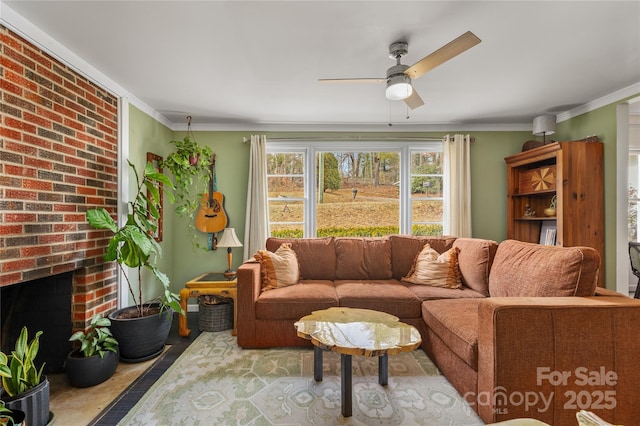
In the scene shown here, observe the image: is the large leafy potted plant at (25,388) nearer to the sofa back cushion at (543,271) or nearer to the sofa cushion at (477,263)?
the sofa back cushion at (543,271)

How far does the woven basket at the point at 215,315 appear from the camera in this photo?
307cm

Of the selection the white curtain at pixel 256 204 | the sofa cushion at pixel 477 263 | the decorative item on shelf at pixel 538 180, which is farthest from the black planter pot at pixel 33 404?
the decorative item on shelf at pixel 538 180

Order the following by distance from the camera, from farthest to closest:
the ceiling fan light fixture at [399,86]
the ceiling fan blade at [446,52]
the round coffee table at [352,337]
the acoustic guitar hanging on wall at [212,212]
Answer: the acoustic guitar hanging on wall at [212,212], the ceiling fan light fixture at [399,86], the round coffee table at [352,337], the ceiling fan blade at [446,52]

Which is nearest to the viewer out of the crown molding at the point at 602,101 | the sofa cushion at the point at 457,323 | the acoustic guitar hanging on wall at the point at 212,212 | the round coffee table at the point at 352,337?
the round coffee table at the point at 352,337

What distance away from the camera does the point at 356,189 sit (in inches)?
156

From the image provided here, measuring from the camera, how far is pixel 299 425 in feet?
5.50

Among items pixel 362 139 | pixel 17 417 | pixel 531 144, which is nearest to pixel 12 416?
pixel 17 417

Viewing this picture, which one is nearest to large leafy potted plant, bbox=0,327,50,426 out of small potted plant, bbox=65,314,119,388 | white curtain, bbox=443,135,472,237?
small potted plant, bbox=65,314,119,388

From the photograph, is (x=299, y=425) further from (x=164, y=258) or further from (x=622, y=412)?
(x=164, y=258)

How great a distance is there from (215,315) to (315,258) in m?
1.16

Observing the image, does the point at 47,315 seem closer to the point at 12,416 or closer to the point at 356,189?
the point at 12,416

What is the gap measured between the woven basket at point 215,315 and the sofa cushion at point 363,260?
119cm

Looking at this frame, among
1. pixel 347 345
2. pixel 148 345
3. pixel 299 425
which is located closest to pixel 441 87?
pixel 347 345

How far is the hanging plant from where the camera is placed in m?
3.22
